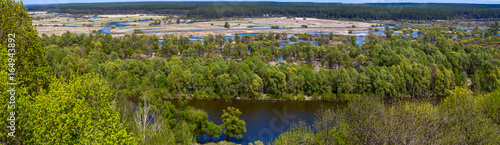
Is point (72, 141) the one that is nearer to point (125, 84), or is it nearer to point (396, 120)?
point (396, 120)

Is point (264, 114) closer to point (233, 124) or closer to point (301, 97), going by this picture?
point (301, 97)

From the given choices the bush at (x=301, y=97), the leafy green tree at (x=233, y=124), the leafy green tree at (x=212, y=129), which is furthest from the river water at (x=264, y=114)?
the leafy green tree at (x=212, y=129)

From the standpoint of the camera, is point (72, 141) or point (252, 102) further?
point (252, 102)

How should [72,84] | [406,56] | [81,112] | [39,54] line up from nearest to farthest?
[81,112]
[72,84]
[39,54]
[406,56]

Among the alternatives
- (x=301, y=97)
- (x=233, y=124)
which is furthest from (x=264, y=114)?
(x=233, y=124)

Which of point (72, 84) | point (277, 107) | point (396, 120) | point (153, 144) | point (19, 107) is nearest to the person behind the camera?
point (19, 107)

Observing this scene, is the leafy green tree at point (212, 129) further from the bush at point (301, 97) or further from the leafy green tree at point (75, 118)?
the bush at point (301, 97)

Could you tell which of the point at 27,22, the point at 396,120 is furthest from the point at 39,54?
the point at 396,120

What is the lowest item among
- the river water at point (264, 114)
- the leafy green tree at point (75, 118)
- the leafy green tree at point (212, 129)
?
the river water at point (264, 114)

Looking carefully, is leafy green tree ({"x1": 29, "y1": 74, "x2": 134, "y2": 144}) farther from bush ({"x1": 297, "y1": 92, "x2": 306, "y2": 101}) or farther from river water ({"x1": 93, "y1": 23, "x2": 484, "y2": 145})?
bush ({"x1": 297, "y1": 92, "x2": 306, "y2": 101})

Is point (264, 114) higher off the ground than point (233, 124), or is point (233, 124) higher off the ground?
point (233, 124)

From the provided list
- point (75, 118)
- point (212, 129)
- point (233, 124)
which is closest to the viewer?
point (75, 118)
